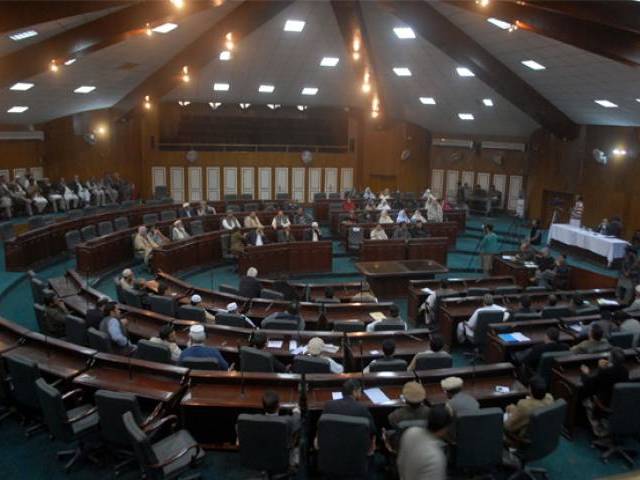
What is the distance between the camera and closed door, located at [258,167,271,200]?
22984mm

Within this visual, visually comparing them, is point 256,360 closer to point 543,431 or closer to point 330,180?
point 543,431

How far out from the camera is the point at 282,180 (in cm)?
2325

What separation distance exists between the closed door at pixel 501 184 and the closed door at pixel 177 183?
12.9 meters

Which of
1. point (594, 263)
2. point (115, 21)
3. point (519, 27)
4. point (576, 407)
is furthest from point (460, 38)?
point (576, 407)

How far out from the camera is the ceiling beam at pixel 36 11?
7436mm

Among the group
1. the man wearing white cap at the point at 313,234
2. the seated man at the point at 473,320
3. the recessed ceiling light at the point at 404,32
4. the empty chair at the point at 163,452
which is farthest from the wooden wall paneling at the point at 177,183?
the empty chair at the point at 163,452

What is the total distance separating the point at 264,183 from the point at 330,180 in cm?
295

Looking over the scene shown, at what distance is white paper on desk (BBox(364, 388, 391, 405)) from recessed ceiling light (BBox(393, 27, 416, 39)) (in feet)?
36.6

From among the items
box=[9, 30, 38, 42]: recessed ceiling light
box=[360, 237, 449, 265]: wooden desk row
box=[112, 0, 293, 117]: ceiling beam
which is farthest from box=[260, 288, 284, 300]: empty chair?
box=[112, 0, 293, 117]: ceiling beam

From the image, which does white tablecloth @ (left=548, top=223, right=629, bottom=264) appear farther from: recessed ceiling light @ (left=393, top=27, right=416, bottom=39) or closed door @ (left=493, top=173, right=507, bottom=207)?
recessed ceiling light @ (left=393, top=27, right=416, bottom=39)

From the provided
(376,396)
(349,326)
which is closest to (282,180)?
(349,326)

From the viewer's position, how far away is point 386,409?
5.18 m

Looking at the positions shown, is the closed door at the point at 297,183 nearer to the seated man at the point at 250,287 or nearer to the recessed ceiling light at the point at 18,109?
the recessed ceiling light at the point at 18,109

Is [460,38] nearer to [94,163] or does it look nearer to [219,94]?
[219,94]
